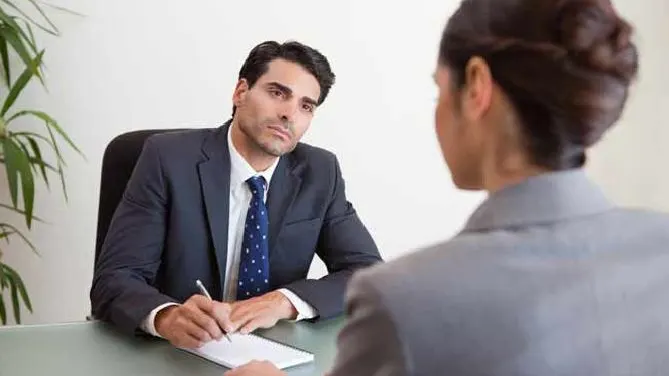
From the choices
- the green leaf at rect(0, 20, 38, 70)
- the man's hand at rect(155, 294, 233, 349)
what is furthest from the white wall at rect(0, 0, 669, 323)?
the man's hand at rect(155, 294, 233, 349)

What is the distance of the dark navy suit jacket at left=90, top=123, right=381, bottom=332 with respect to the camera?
187cm

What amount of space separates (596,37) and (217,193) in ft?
3.99

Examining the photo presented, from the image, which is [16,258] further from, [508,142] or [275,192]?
[508,142]

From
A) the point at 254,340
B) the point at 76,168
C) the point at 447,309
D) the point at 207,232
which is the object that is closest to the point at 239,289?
the point at 207,232

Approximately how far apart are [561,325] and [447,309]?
0.11 metres

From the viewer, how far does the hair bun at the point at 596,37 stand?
92cm

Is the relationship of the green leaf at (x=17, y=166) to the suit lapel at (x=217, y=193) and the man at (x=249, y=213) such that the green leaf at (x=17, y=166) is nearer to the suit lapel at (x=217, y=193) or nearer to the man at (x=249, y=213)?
the man at (x=249, y=213)

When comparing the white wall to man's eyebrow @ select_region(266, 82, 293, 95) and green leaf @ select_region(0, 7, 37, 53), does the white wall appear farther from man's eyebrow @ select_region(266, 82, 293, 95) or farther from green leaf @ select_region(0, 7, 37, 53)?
man's eyebrow @ select_region(266, 82, 293, 95)

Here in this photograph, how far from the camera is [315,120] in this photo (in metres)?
3.00

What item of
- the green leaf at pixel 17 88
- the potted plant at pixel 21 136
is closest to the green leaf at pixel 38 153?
the potted plant at pixel 21 136

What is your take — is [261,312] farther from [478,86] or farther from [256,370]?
[478,86]

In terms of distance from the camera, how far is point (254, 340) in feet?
5.36

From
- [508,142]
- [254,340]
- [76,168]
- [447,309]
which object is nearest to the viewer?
[447,309]

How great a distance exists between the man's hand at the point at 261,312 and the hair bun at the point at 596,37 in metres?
0.93
